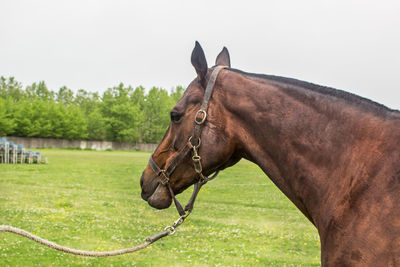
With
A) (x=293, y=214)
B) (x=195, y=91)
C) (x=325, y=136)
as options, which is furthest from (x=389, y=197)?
(x=293, y=214)

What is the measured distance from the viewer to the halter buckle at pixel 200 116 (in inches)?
111

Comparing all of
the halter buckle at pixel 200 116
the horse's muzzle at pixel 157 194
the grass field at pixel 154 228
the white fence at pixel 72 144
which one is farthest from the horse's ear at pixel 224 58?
the white fence at pixel 72 144

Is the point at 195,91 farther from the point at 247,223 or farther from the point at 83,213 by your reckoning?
the point at 83,213

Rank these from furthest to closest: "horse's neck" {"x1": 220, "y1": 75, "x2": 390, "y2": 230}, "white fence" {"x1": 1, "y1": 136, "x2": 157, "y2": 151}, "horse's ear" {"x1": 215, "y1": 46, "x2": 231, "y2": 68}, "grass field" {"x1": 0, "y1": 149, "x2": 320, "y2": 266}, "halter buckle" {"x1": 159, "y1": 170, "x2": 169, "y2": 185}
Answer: "white fence" {"x1": 1, "y1": 136, "x2": 157, "y2": 151} < "grass field" {"x1": 0, "y1": 149, "x2": 320, "y2": 266} < "horse's ear" {"x1": 215, "y1": 46, "x2": 231, "y2": 68} < "halter buckle" {"x1": 159, "y1": 170, "x2": 169, "y2": 185} < "horse's neck" {"x1": 220, "y1": 75, "x2": 390, "y2": 230}

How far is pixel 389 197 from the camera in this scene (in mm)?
2129

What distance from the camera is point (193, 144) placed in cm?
287

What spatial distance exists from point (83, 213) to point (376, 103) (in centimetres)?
1201

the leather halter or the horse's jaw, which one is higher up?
the leather halter

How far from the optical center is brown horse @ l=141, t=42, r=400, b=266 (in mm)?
2152

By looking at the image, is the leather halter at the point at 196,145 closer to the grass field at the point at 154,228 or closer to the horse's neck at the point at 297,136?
the horse's neck at the point at 297,136

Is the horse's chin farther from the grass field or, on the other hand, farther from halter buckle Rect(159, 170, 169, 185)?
the grass field

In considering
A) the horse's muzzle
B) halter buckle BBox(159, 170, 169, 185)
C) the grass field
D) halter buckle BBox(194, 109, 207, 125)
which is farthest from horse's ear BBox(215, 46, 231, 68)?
the grass field

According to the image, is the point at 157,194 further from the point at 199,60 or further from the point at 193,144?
the point at 199,60

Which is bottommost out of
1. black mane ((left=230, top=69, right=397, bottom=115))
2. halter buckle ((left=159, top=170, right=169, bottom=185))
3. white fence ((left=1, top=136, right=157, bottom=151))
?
white fence ((left=1, top=136, right=157, bottom=151))
